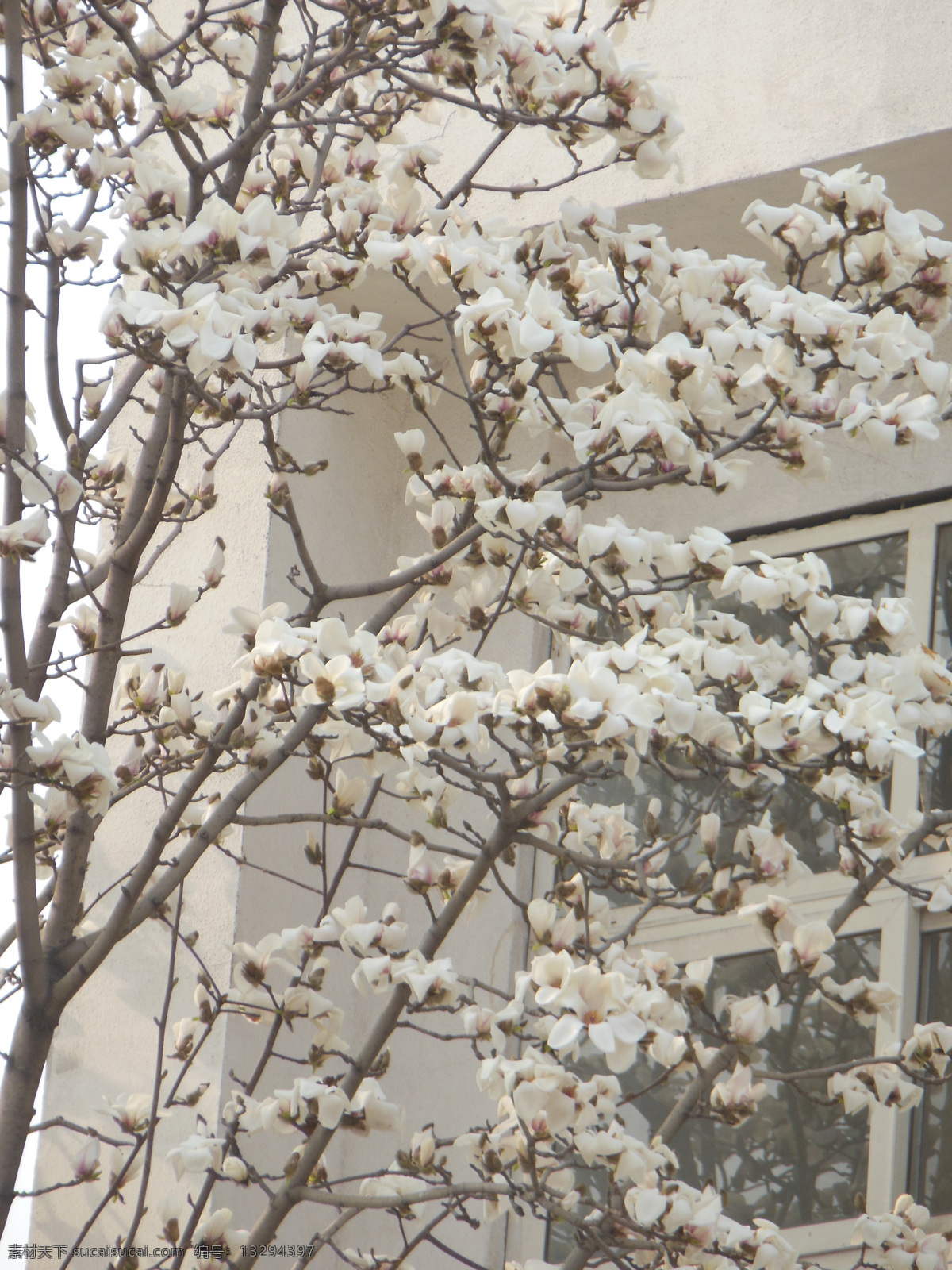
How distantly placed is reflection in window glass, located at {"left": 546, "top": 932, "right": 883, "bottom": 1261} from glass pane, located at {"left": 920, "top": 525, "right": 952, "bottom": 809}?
0.79 feet

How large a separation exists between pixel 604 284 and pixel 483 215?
97 cm

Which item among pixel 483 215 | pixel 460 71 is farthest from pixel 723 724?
pixel 483 215

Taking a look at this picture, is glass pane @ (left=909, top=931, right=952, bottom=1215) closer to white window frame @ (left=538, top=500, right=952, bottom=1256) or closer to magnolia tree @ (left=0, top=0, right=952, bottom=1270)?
white window frame @ (left=538, top=500, right=952, bottom=1256)

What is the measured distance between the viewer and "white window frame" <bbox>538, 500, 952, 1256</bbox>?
7.09 feet

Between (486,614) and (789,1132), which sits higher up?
(486,614)

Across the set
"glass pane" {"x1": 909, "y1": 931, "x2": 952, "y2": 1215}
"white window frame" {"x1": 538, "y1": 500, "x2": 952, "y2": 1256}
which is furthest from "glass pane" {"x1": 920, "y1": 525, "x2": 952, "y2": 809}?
"glass pane" {"x1": 909, "y1": 931, "x2": 952, "y2": 1215}

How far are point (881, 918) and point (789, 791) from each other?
0.27m

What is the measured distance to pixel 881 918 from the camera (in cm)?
231

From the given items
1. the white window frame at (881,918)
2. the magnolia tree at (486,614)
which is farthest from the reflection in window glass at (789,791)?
the magnolia tree at (486,614)

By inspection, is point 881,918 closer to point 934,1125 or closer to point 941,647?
point 934,1125

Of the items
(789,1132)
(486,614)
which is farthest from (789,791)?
(486,614)

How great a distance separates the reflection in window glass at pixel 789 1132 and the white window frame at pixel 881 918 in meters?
0.03

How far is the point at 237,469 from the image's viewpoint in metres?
2.74

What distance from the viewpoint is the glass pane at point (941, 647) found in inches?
93.5
